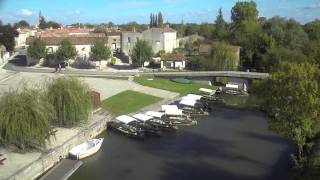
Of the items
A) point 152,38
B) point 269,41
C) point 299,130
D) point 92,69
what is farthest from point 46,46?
point 299,130

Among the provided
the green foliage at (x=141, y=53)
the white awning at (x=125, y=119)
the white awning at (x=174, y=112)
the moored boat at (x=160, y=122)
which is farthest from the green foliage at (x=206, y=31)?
Result: the white awning at (x=125, y=119)

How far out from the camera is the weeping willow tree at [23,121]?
3056 centimetres

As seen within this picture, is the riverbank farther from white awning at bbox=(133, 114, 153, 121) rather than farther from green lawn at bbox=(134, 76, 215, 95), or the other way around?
green lawn at bbox=(134, 76, 215, 95)

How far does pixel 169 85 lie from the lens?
61.9m

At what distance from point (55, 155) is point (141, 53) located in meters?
41.3

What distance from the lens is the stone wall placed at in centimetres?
2875

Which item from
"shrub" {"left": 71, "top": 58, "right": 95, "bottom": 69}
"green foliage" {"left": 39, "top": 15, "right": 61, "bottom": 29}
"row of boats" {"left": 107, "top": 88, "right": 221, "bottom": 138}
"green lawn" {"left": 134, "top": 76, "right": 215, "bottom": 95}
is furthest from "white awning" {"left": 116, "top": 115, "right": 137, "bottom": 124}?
"green foliage" {"left": 39, "top": 15, "right": 61, "bottom": 29}

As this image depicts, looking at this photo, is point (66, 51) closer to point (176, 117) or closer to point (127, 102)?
point (127, 102)

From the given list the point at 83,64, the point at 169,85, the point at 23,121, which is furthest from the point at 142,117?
the point at 83,64

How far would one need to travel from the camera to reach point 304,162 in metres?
27.8

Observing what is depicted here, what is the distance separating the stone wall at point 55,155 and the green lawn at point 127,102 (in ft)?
21.2

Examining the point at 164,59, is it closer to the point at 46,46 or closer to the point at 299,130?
the point at 46,46

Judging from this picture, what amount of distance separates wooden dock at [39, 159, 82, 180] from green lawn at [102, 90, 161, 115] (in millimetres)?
14096

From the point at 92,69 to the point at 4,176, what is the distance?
45705 millimetres
